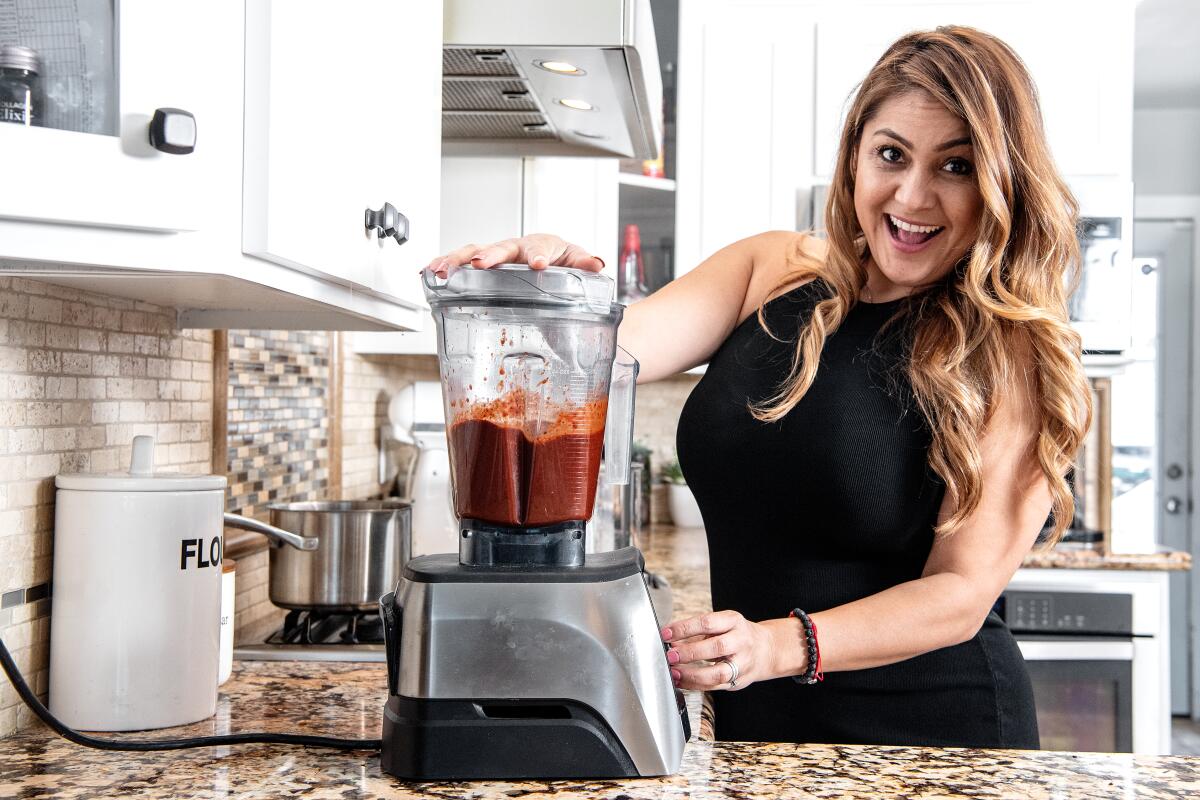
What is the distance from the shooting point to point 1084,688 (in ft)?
8.59

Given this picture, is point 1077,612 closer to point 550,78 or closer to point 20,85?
point 550,78

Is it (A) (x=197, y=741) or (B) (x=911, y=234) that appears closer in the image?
(A) (x=197, y=741)

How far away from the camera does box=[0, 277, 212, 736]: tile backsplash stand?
3.10ft

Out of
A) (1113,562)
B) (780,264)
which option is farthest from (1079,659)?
(780,264)

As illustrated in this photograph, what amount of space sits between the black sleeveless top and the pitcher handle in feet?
1.00

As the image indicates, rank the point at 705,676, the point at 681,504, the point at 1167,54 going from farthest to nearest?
the point at 1167,54 < the point at 681,504 < the point at 705,676

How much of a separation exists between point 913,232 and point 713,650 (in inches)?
22.0

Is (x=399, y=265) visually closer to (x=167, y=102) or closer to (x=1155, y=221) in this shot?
(x=167, y=102)

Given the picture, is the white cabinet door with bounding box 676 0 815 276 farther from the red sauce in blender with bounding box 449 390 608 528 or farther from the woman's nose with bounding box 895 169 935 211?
the red sauce in blender with bounding box 449 390 608 528

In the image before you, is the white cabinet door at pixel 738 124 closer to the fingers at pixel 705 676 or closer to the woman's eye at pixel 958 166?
the woman's eye at pixel 958 166

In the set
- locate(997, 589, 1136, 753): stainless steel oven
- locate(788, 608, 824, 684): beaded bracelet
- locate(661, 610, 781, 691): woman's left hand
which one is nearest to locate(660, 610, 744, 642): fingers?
locate(661, 610, 781, 691): woman's left hand

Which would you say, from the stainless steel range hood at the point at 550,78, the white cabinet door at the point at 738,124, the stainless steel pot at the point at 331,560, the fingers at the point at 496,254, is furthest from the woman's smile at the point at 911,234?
the white cabinet door at the point at 738,124

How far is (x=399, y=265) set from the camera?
1168 millimetres

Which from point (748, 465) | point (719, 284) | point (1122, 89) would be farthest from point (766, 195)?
point (748, 465)
